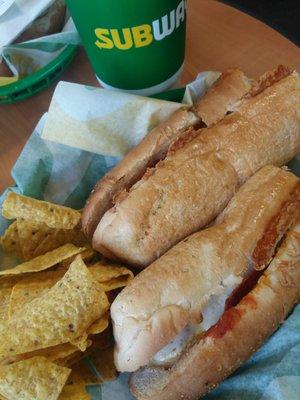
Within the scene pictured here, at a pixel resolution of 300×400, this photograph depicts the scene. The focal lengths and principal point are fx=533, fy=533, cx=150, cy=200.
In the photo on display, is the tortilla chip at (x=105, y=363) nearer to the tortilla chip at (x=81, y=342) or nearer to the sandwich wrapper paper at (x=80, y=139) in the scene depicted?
the tortilla chip at (x=81, y=342)

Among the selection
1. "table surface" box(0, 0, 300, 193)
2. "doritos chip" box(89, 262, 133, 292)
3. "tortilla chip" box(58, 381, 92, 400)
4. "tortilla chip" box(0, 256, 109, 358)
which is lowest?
"tortilla chip" box(58, 381, 92, 400)

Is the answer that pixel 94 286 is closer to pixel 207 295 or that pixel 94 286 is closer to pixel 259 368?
pixel 207 295

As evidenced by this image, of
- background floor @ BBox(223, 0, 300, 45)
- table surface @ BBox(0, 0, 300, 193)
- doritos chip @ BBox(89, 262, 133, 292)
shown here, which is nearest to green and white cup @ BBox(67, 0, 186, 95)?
table surface @ BBox(0, 0, 300, 193)

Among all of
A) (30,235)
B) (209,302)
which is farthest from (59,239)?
(209,302)

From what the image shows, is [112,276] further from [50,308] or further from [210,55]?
[210,55]

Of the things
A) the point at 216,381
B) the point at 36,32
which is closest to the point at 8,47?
the point at 36,32

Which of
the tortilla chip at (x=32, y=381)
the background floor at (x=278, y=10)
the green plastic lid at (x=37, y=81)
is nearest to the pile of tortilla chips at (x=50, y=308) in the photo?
the tortilla chip at (x=32, y=381)

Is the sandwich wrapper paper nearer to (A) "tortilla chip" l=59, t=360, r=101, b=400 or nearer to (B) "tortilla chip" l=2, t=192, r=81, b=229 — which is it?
(B) "tortilla chip" l=2, t=192, r=81, b=229
